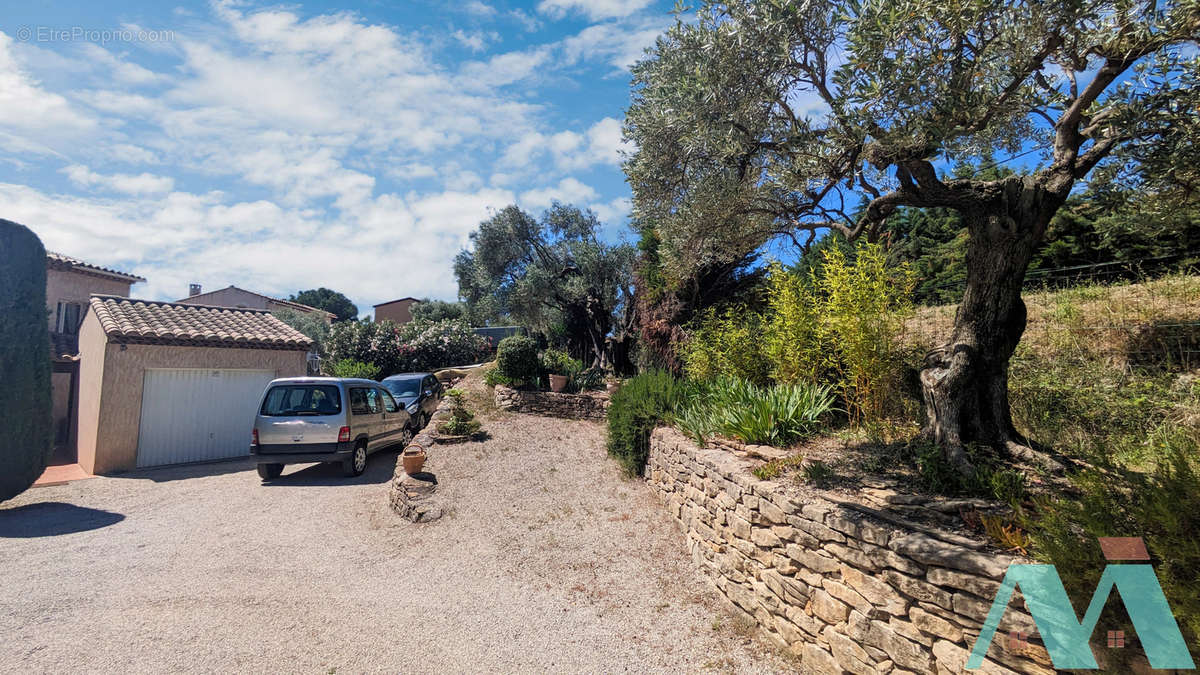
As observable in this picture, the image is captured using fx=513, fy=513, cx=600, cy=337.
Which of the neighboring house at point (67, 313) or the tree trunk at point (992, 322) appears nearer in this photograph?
the tree trunk at point (992, 322)

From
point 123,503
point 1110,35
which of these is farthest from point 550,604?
point 123,503

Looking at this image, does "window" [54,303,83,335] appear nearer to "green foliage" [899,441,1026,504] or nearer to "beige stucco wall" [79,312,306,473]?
"beige stucco wall" [79,312,306,473]

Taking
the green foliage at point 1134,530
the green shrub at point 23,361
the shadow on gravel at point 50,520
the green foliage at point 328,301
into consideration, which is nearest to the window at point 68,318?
the green shrub at point 23,361

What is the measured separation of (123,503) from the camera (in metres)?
7.87

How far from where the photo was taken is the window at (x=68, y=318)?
14.8 m

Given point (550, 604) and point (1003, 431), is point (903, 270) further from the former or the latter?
point (550, 604)

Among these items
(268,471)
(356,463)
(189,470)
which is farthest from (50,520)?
(356,463)

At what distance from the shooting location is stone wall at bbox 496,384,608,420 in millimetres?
12266

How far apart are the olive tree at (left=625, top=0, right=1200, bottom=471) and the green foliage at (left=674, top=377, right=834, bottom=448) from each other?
1.09 m

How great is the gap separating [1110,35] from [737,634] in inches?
224

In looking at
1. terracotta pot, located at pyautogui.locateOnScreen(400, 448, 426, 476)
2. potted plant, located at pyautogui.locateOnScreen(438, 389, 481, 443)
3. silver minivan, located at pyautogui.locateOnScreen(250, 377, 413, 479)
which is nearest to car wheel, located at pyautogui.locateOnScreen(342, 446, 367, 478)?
silver minivan, located at pyautogui.locateOnScreen(250, 377, 413, 479)

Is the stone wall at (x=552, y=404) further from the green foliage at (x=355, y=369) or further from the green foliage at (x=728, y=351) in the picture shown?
the green foliage at (x=355, y=369)

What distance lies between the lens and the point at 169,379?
35.2ft

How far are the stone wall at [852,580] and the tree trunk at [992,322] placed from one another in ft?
3.48
